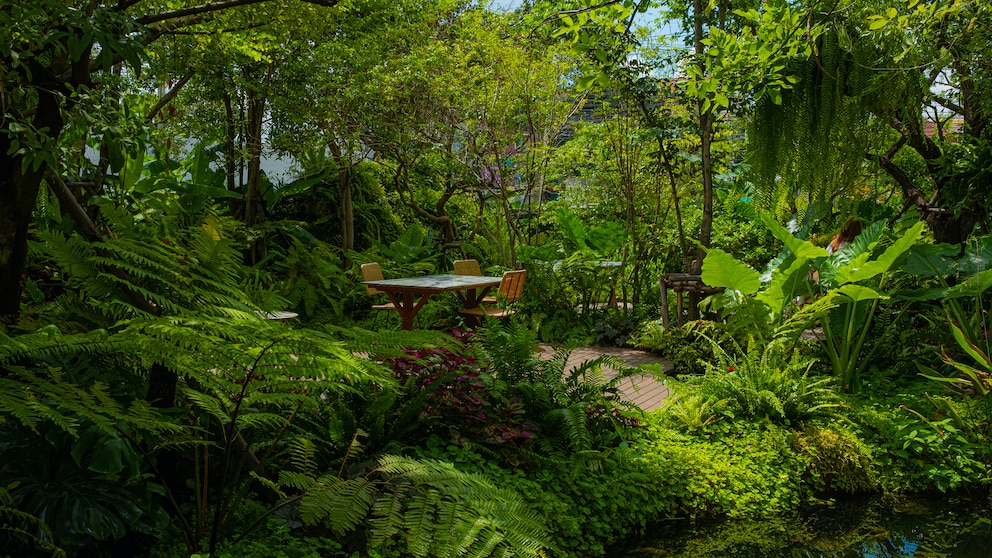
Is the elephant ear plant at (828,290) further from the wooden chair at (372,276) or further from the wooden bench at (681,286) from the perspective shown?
the wooden chair at (372,276)

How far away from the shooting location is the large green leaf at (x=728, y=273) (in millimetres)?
5223

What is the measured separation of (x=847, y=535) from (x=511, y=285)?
413 cm

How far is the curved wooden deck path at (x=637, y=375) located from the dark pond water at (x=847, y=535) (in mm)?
1072

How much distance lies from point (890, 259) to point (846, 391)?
0.96 meters

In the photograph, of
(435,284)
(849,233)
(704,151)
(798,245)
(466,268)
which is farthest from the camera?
(466,268)

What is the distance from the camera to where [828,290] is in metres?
5.25

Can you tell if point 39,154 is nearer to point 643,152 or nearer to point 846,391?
point 846,391

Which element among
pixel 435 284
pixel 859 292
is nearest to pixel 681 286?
pixel 859 292

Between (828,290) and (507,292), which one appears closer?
(828,290)

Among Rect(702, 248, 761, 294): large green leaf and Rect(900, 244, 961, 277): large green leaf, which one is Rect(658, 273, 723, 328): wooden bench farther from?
Rect(900, 244, 961, 277): large green leaf

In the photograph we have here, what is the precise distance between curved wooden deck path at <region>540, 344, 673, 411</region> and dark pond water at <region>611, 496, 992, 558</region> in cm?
107

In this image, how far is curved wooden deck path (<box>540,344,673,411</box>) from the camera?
16.8ft

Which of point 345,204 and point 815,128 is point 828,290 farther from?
point 345,204

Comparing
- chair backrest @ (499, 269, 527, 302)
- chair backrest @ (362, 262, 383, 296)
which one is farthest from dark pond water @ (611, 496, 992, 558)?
chair backrest @ (362, 262, 383, 296)
